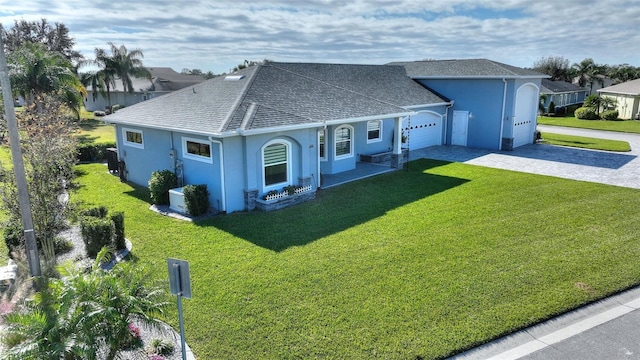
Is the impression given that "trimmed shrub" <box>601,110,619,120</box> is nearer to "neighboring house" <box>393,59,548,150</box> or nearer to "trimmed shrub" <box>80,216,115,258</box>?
"neighboring house" <box>393,59,548,150</box>

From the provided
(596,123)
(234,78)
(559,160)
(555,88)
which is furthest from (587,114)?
(234,78)

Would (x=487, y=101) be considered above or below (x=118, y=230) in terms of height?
above

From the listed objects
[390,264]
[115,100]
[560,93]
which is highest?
[560,93]

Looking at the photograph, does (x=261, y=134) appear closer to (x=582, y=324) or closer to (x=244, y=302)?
(x=244, y=302)

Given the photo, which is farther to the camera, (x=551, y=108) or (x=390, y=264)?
(x=551, y=108)

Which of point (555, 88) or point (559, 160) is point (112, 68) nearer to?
point (559, 160)

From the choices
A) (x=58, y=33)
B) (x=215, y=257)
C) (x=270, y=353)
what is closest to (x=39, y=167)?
(x=215, y=257)

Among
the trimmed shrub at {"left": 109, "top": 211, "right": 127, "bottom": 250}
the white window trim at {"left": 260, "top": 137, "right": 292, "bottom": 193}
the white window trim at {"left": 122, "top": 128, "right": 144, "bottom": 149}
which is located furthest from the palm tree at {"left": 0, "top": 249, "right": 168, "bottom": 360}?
the white window trim at {"left": 122, "top": 128, "right": 144, "bottom": 149}
